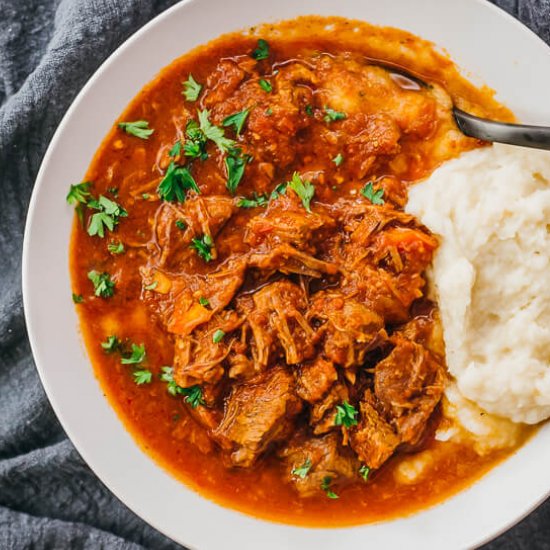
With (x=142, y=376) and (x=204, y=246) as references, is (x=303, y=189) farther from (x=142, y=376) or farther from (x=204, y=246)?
(x=142, y=376)

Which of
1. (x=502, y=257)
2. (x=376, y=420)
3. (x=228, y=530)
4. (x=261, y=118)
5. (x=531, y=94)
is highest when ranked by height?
(x=531, y=94)

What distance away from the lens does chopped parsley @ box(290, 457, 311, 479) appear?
5049mm

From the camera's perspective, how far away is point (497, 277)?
4953 mm

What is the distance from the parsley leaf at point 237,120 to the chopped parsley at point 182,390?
5.70ft

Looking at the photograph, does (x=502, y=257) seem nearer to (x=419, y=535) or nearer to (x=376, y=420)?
(x=376, y=420)

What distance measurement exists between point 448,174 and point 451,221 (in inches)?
13.6

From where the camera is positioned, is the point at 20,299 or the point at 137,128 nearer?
the point at 137,128

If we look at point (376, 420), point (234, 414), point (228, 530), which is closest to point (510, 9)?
point (376, 420)

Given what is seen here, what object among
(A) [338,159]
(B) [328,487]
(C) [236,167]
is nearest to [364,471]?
(B) [328,487]

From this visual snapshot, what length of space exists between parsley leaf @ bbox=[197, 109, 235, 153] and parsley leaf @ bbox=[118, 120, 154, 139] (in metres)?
0.37

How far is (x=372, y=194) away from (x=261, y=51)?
1.28 m

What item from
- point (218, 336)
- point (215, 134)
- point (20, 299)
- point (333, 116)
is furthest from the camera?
point (20, 299)

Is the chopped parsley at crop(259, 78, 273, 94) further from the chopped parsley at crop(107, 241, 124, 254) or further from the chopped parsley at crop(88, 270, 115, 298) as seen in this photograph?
the chopped parsley at crop(88, 270, 115, 298)

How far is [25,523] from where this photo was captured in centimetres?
562
